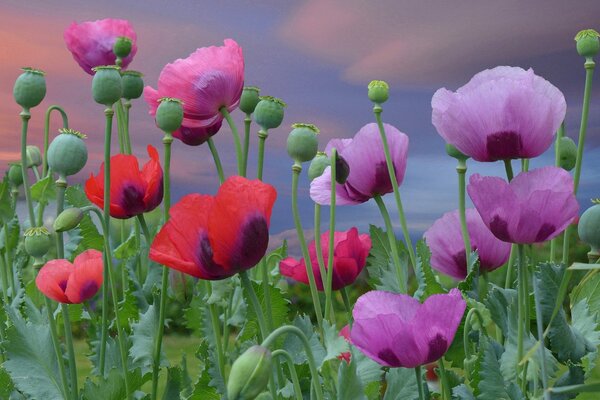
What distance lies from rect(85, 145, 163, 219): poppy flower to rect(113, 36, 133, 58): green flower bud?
0.26 metres

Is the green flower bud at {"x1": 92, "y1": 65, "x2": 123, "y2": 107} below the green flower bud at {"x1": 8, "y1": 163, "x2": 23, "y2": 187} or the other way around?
the other way around

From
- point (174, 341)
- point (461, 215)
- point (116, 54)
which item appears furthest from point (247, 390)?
point (174, 341)

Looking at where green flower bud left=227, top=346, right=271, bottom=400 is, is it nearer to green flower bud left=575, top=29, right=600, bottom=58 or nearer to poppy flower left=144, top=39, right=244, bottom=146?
poppy flower left=144, top=39, right=244, bottom=146

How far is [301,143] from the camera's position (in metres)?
0.81

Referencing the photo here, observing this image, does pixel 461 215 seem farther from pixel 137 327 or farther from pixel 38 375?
pixel 38 375

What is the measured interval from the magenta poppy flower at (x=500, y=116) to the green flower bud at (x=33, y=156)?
101 centimetres

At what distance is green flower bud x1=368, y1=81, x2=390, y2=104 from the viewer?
917mm

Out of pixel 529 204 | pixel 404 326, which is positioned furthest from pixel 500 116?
pixel 404 326

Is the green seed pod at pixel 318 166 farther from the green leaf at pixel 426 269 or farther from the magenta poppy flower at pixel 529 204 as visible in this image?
the magenta poppy flower at pixel 529 204

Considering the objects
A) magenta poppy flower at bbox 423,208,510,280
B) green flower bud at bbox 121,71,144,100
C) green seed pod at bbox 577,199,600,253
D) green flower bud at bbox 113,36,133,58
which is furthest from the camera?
green flower bud at bbox 113,36,133,58

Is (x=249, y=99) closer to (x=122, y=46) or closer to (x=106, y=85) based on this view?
(x=106, y=85)

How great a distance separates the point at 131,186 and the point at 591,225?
1.69ft

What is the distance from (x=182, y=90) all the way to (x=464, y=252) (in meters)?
0.37

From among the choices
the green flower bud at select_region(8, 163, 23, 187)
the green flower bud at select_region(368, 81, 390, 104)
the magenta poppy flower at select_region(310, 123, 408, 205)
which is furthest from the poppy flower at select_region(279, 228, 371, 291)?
the green flower bud at select_region(8, 163, 23, 187)
